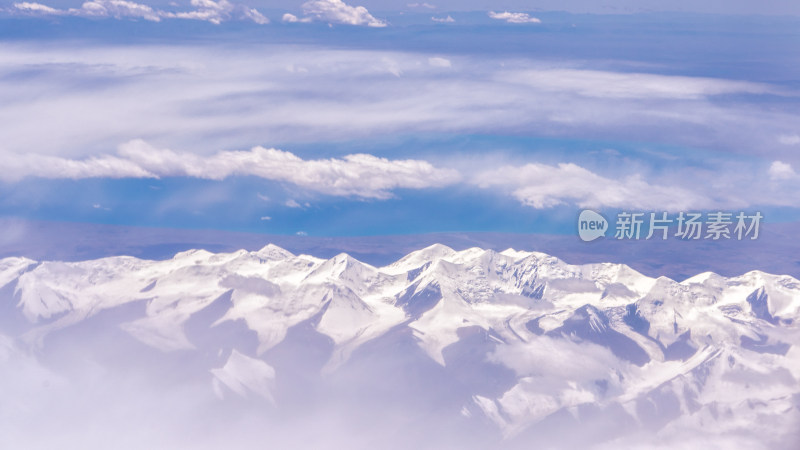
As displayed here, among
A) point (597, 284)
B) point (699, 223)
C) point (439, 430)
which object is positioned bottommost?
point (439, 430)

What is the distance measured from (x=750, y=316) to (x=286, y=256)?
1049 inches

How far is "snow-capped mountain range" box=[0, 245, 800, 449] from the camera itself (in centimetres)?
4022

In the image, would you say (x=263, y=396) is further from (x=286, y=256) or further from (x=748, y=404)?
(x=748, y=404)

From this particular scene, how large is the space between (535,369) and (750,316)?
519 inches

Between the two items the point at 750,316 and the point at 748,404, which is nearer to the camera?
the point at 748,404

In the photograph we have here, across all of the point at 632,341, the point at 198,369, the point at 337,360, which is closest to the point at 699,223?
the point at 632,341

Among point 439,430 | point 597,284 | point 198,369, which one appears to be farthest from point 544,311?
point 198,369

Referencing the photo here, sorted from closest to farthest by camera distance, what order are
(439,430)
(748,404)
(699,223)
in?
(699,223) → (439,430) → (748,404)

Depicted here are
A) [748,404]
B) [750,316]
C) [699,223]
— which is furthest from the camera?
[750,316]

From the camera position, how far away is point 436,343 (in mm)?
46188

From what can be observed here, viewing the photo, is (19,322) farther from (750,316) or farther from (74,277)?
(750,316)

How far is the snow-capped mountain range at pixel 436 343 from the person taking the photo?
4022 centimetres

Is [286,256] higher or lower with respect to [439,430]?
higher

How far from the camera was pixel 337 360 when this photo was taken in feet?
144
